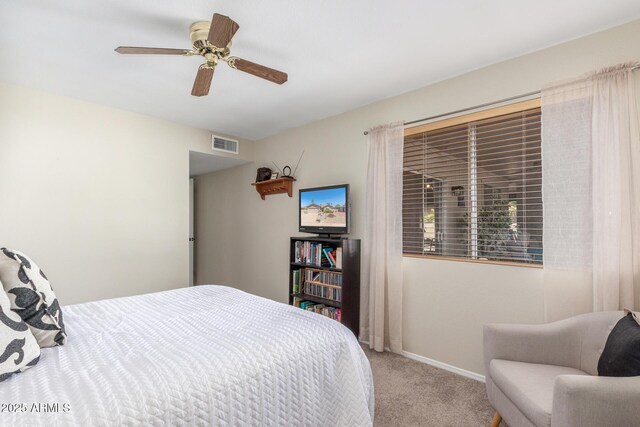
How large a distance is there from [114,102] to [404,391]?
3758mm

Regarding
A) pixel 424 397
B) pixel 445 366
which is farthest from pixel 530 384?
pixel 445 366

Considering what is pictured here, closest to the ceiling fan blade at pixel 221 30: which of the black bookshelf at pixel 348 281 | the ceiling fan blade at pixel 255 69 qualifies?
the ceiling fan blade at pixel 255 69

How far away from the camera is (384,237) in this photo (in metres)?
2.94

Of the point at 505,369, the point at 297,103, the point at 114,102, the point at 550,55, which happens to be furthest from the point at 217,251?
the point at 550,55

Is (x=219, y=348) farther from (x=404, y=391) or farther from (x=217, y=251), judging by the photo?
(x=217, y=251)

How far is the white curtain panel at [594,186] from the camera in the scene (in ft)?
5.96

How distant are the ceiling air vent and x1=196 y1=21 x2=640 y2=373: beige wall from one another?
0.35 meters

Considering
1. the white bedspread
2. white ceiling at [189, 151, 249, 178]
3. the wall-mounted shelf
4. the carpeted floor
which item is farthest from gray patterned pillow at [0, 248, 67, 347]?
white ceiling at [189, 151, 249, 178]

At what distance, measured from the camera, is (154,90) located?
289cm

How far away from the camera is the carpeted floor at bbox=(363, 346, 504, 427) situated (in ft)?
6.31

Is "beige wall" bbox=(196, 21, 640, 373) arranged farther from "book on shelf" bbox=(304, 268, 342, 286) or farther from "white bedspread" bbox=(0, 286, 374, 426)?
"white bedspread" bbox=(0, 286, 374, 426)

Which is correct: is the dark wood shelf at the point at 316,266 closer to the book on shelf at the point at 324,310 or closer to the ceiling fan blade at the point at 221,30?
the book on shelf at the point at 324,310

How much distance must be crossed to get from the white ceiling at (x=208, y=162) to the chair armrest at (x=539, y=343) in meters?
3.80

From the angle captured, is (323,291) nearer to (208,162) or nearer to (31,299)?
(31,299)
